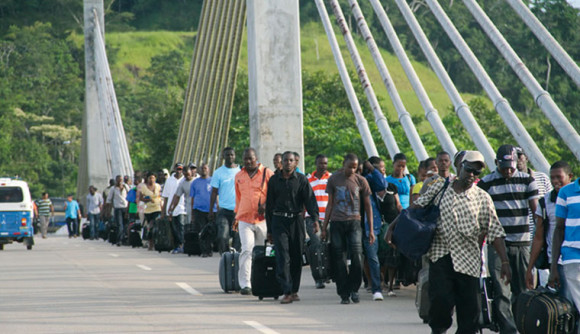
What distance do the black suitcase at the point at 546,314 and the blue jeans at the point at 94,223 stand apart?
1087 inches

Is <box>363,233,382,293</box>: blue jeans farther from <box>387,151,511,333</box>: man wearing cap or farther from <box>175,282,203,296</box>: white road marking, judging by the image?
<box>387,151,511,333</box>: man wearing cap

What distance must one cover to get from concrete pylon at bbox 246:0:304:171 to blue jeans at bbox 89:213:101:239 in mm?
15843

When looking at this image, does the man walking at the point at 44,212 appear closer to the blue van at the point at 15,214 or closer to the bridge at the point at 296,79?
the bridge at the point at 296,79

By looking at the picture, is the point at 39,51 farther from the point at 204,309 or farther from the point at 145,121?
the point at 204,309

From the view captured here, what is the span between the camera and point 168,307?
1113 centimetres

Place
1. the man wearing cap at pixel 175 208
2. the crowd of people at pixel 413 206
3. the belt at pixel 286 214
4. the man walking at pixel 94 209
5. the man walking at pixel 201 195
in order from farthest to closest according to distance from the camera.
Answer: the man walking at pixel 94 209 → the man wearing cap at pixel 175 208 → the man walking at pixel 201 195 → the belt at pixel 286 214 → the crowd of people at pixel 413 206

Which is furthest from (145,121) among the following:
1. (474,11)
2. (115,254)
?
(474,11)

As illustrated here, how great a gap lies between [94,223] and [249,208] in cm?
2269

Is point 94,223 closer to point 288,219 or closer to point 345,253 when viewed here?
point 288,219

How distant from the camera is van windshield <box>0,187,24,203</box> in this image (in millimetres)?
26906

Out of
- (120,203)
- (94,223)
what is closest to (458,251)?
(120,203)

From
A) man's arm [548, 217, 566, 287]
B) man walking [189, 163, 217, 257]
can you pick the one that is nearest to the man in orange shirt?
man's arm [548, 217, 566, 287]

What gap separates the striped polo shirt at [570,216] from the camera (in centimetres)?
741

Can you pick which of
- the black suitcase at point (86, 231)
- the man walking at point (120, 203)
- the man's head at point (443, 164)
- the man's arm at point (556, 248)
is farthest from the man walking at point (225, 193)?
the black suitcase at point (86, 231)
